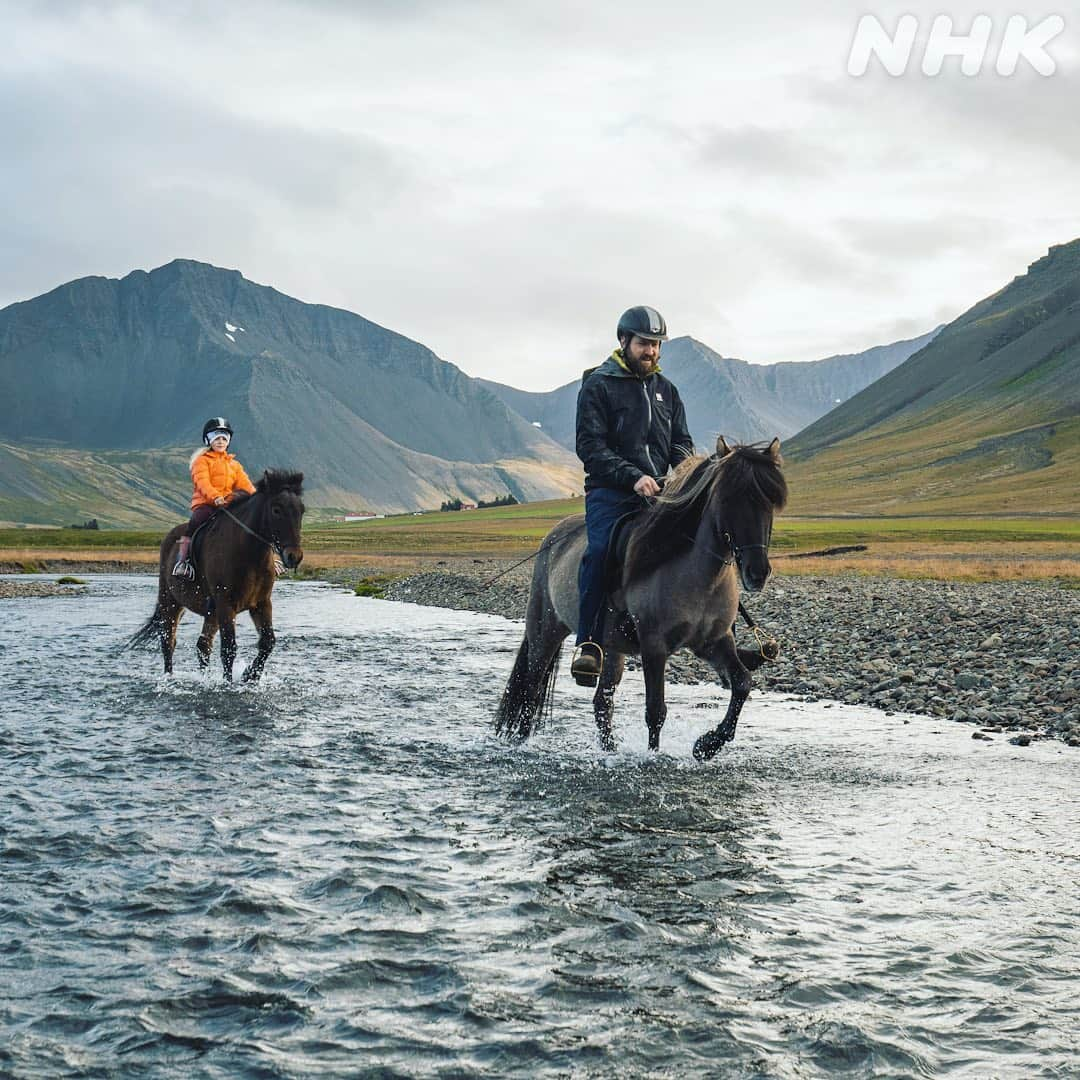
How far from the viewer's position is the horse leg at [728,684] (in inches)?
421

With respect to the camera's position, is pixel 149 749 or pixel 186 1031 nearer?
pixel 186 1031

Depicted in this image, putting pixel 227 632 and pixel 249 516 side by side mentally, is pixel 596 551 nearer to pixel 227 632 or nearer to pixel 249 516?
pixel 249 516

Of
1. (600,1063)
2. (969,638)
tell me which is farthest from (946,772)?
(969,638)

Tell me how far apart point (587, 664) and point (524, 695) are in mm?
2094

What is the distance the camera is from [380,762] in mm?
11273

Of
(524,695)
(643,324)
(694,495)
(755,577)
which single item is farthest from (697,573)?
(524,695)

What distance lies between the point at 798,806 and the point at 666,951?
3974 millimetres

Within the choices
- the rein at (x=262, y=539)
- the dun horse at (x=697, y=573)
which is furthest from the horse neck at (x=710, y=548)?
the rein at (x=262, y=539)

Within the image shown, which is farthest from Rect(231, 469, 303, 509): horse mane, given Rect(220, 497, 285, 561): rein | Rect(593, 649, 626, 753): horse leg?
Rect(593, 649, 626, 753): horse leg

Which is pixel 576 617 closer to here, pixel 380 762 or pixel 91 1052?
pixel 380 762

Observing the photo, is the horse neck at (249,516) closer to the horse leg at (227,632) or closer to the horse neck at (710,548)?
the horse leg at (227,632)

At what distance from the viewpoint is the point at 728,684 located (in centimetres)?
1102

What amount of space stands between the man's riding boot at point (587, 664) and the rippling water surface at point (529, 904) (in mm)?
999

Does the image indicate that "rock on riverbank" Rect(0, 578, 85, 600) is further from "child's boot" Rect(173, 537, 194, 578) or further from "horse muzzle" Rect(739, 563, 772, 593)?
"horse muzzle" Rect(739, 563, 772, 593)
